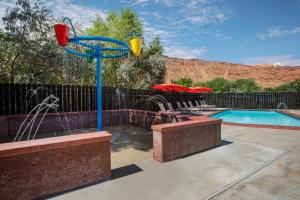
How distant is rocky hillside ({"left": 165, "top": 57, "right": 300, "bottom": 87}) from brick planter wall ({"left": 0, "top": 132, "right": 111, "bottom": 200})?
54.5 meters

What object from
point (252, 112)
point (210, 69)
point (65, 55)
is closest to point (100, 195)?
point (65, 55)

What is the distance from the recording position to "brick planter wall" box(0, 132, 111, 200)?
→ 255 centimetres

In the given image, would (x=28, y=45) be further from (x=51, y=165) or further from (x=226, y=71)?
(x=226, y=71)

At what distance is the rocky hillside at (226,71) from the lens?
181ft

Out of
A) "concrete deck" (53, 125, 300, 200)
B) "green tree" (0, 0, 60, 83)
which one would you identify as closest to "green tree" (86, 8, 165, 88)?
"green tree" (0, 0, 60, 83)

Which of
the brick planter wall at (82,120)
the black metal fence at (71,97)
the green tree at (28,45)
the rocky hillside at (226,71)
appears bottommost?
the brick planter wall at (82,120)

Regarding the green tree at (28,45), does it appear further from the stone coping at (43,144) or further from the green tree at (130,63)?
the stone coping at (43,144)

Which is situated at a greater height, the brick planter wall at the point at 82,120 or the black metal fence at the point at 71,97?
the black metal fence at the point at 71,97

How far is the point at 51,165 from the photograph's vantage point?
9.24 feet

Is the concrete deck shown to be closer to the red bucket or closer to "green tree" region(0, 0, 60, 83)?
the red bucket

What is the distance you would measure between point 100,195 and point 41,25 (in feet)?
39.6

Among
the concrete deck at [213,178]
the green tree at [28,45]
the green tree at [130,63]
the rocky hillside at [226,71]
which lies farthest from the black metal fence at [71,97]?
the rocky hillside at [226,71]

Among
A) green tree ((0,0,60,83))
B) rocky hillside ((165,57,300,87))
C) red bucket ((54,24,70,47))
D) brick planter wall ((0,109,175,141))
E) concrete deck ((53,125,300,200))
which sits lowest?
concrete deck ((53,125,300,200))

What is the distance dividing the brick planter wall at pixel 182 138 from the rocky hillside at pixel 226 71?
52.3 meters
